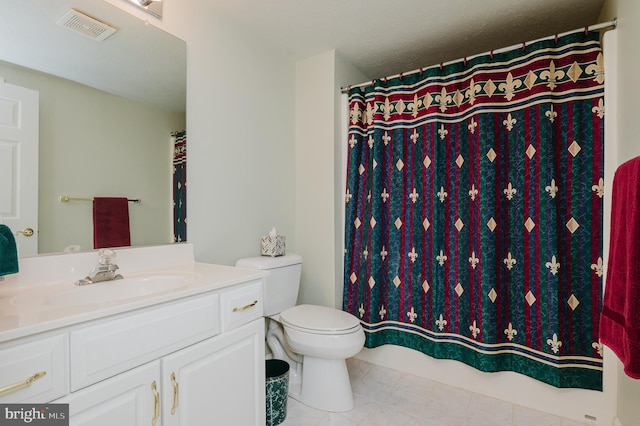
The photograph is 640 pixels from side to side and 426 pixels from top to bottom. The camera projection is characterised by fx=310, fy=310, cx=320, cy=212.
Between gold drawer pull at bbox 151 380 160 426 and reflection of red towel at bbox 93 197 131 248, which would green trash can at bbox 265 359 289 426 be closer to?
gold drawer pull at bbox 151 380 160 426

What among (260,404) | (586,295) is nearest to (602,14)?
(586,295)

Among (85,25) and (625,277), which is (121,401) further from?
(625,277)

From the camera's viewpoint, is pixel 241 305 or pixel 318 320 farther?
pixel 318 320

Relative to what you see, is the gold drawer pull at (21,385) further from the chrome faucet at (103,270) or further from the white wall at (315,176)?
the white wall at (315,176)

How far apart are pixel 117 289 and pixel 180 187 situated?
0.59 meters

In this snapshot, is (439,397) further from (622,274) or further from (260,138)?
(260,138)

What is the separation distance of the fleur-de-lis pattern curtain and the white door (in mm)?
1661

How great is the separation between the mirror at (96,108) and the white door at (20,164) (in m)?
0.02

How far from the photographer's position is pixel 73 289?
41.9 inches

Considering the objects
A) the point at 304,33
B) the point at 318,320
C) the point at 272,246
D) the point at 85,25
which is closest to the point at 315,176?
the point at 272,246

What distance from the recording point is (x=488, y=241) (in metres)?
1.78

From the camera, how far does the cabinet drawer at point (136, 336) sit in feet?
2.61

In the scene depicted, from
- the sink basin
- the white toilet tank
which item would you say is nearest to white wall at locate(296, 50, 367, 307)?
the white toilet tank

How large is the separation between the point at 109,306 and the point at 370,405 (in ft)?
4.93
